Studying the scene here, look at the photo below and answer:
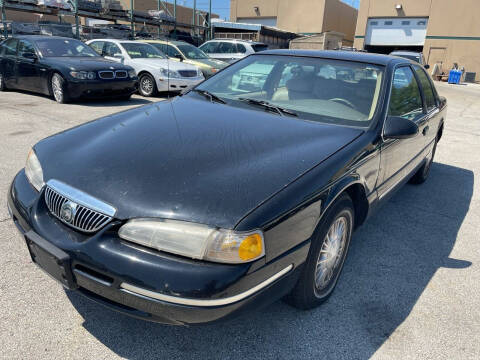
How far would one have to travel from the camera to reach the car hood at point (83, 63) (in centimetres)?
823

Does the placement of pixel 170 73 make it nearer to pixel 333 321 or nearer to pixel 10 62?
pixel 10 62

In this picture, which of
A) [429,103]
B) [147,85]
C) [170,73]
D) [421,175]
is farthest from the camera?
[147,85]

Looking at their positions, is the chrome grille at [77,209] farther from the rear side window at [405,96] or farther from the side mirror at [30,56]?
the side mirror at [30,56]

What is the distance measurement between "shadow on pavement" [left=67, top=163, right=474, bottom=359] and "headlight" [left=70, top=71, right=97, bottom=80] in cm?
684

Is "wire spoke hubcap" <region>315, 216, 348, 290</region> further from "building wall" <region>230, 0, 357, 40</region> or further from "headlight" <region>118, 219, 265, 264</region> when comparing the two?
"building wall" <region>230, 0, 357, 40</region>

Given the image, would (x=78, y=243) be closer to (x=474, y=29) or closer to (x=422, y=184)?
(x=422, y=184)

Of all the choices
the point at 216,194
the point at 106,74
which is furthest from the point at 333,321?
the point at 106,74

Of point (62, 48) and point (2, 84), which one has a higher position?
point (62, 48)

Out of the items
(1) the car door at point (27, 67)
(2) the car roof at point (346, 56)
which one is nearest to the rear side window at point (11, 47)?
→ (1) the car door at point (27, 67)

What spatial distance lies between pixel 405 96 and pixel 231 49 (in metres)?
12.5

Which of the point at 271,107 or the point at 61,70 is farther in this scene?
the point at 61,70

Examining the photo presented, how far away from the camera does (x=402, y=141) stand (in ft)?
10.6

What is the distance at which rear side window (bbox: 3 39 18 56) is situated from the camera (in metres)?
9.18

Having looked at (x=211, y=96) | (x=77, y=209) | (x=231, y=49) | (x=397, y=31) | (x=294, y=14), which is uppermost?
(x=294, y=14)
